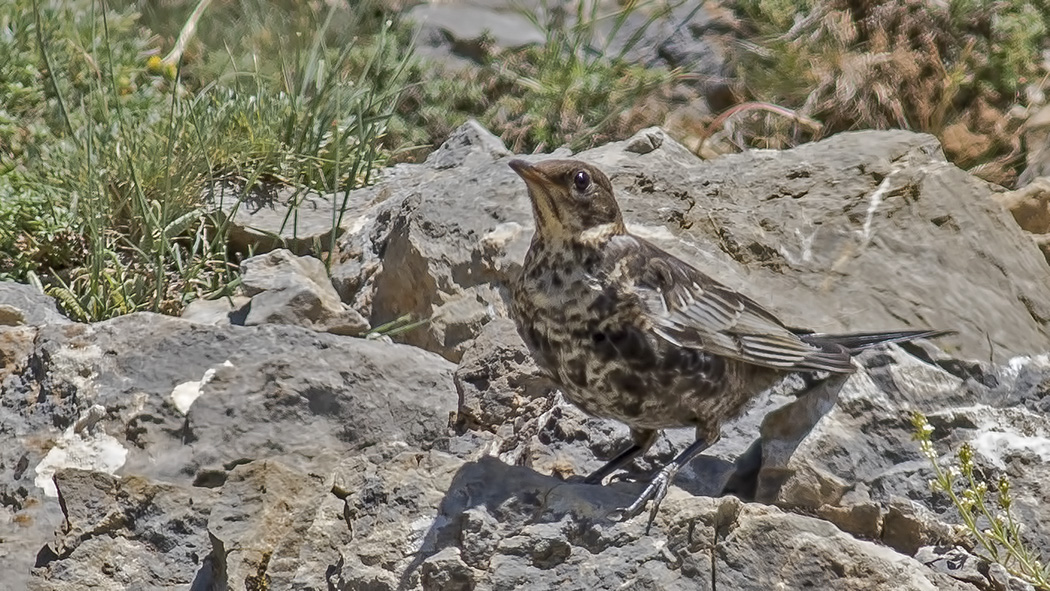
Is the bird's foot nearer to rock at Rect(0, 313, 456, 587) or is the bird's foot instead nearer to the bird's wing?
the bird's wing

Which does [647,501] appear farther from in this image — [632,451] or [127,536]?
[127,536]

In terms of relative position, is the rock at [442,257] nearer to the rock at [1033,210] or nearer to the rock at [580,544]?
the rock at [580,544]

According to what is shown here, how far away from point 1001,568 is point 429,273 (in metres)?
2.56

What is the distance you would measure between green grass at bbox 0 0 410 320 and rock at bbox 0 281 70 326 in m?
0.11

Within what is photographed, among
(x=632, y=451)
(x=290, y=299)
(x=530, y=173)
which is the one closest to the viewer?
(x=530, y=173)

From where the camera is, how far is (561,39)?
809cm

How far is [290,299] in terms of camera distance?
5402 mm

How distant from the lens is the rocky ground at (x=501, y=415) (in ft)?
12.3

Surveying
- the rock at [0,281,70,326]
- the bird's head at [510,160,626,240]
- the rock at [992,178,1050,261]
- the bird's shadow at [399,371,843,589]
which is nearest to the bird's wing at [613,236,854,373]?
the bird's head at [510,160,626,240]

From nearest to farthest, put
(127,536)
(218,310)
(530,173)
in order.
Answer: (127,536)
(530,173)
(218,310)

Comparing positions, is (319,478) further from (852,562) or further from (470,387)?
(852,562)

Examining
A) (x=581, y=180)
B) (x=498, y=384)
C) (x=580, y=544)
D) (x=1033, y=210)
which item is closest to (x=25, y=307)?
(x=498, y=384)

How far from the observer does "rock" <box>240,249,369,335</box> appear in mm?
5367

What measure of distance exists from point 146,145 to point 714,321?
317cm
